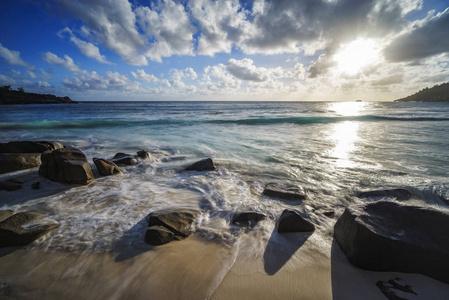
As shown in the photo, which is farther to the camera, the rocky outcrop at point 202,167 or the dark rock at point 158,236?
the rocky outcrop at point 202,167

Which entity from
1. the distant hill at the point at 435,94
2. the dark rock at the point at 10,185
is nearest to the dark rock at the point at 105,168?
the dark rock at the point at 10,185

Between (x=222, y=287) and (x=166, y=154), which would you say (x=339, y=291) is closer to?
(x=222, y=287)

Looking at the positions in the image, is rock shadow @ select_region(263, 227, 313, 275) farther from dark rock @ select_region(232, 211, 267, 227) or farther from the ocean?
dark rock @ select_region(232, 211, 267, 227)

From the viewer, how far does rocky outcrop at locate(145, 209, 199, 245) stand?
2.61 m

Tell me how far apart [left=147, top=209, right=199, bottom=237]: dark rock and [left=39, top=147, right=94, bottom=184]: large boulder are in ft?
8.31

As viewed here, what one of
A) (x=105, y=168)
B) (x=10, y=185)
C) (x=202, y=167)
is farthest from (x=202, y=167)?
(x=10, y=185)

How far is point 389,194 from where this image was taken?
398cm

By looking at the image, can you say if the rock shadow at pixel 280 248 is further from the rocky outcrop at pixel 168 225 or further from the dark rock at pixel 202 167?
the dark rock at pixel 202 167

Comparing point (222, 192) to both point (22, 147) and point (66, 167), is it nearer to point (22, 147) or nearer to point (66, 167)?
point (66, 167)

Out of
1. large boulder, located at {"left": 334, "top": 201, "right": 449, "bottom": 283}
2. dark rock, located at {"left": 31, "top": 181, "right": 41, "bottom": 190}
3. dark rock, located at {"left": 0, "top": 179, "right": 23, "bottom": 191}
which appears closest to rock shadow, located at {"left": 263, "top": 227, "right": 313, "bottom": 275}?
large boulder, located at {"left": 334, "top": 201, "right": 449, "bottom": 283}

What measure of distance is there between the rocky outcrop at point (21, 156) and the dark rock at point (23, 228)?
3.59 m

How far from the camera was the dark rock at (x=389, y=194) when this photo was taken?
394cm

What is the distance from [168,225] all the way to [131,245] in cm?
51

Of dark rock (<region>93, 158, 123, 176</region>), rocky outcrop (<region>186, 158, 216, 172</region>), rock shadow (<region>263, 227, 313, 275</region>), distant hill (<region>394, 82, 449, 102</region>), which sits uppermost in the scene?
distant hill (<region>394, 82, 449, 102</region>)
